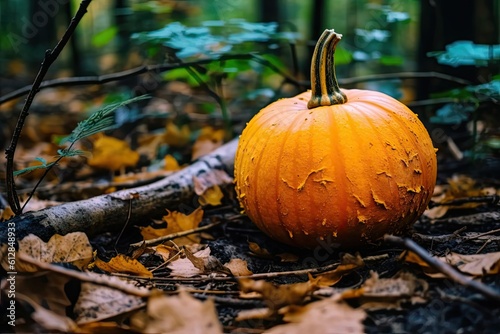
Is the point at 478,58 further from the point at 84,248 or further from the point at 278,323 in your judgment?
the point at 84,248

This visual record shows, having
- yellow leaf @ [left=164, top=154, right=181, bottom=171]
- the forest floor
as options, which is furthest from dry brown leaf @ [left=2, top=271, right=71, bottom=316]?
yellow leaf @ [left=164, top=154, right=181, bottom=171]

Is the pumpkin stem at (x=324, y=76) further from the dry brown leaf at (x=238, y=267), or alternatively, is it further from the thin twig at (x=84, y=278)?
the thin twig at (x=84, y=278)

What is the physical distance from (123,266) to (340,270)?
769mm

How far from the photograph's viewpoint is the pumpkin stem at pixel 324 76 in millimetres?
2061

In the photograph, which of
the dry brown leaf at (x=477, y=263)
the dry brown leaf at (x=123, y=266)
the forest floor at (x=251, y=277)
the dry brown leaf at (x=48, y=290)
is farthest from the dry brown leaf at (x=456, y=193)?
the dry brown leaf at (x=48, y=290)

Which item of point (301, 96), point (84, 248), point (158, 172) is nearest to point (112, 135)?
point (158, 172)

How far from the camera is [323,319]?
1.31 meters

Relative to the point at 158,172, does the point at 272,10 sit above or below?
above

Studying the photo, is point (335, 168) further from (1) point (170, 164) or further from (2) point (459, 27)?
(2) point (459, 27)

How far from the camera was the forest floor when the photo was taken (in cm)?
134

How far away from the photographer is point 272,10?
35.0 feet

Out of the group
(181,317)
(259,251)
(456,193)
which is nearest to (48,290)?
(181,317)

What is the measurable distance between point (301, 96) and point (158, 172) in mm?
1236

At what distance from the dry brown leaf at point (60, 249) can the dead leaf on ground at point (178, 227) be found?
54cm
